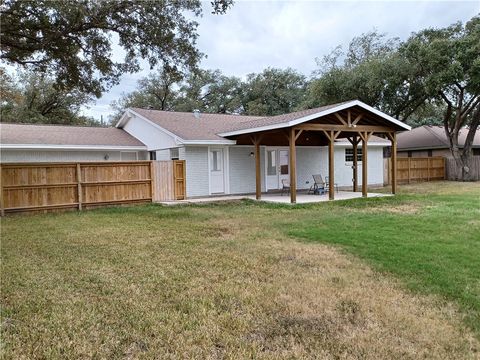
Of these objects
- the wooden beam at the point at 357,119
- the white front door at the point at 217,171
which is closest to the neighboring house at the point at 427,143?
the wooden beam at the point at 357,119

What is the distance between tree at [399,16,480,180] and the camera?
831 inches

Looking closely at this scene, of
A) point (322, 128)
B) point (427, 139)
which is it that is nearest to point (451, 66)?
point (427, 139)

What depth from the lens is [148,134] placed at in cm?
1836

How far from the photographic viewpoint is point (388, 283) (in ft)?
15.9

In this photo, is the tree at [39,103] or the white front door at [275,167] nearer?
the white front door at [275,167]

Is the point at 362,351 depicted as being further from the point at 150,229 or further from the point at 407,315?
the point at 150,229

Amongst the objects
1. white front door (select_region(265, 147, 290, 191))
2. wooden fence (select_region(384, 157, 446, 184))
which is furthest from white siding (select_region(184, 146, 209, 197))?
wooden fence (select_region(384, 157, 446, 184))

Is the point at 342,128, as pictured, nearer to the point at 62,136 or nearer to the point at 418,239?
the point at 418,239

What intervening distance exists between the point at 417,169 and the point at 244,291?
76.3 feet

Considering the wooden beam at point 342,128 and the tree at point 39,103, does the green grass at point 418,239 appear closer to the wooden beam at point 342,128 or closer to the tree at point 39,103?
the wooden beam at point 342,128

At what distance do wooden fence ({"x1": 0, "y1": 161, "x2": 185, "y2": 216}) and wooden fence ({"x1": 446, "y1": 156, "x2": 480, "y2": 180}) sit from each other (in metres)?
19.1

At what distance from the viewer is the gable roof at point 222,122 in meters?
13.6

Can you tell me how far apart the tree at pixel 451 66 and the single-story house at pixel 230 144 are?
5.79 m

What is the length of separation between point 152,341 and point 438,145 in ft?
98.3
